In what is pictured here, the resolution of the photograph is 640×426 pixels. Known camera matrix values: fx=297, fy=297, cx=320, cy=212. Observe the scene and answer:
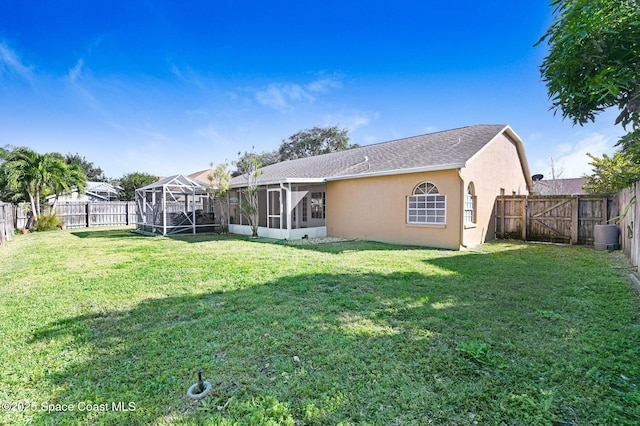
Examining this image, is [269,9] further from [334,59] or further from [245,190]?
[245,190]

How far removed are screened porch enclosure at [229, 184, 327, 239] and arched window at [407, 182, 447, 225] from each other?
14.6 feet

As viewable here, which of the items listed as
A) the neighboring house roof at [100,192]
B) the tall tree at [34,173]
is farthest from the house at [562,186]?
the neighboring house roof at [100,192]

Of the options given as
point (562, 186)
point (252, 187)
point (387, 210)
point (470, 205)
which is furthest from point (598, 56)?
point (562, 186)

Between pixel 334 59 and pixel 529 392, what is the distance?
562 inches

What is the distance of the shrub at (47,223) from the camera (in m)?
17.6

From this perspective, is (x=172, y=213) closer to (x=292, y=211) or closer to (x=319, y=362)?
(x=292, y=211)

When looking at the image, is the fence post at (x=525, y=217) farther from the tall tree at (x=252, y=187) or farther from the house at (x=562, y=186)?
the house at (x=562, y=186)

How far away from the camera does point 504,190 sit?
13094 mm

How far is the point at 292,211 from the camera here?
1337 centimetres

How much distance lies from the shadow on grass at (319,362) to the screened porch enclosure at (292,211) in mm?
8289

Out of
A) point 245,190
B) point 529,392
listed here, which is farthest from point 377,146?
point 529,392

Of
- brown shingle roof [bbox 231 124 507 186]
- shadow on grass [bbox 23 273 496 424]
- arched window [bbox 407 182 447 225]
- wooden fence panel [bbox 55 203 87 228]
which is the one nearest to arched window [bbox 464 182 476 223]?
arched window [bbox 407 182 447 225]

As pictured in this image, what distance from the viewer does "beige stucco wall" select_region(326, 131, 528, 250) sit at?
10172 mm

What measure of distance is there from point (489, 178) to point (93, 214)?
82.8 feet
